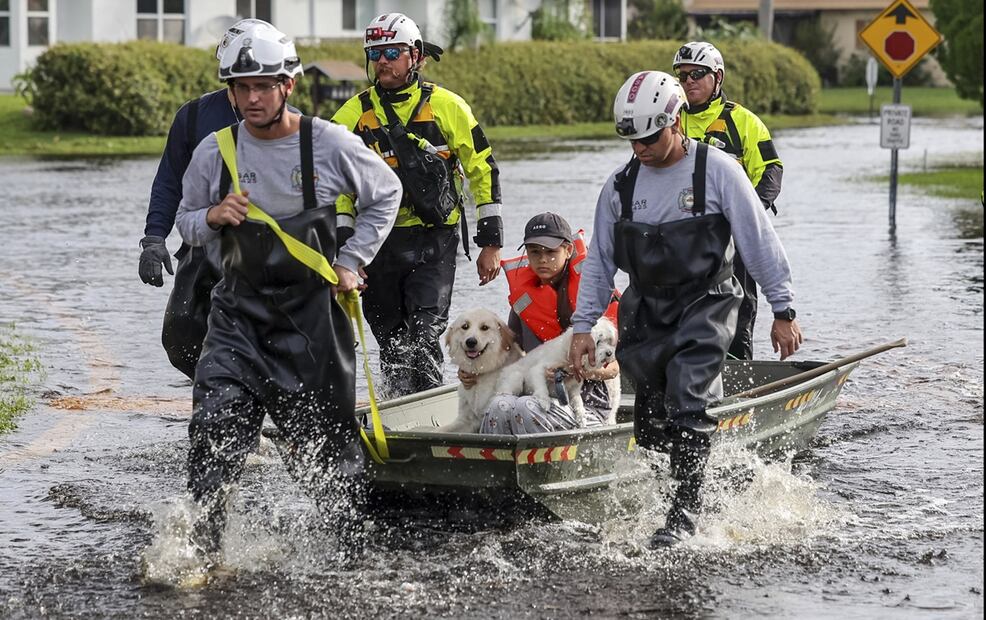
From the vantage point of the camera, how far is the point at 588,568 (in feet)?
23.8

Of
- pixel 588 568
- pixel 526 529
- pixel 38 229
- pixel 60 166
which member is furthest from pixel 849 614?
pixel 60 166

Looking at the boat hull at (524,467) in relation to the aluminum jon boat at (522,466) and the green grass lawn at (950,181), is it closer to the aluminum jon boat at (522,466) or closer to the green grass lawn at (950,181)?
the aluminum jon boat at (522,466)

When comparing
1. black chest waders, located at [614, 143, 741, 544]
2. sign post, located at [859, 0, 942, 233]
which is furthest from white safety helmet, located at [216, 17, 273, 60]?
sign post, located at [859, 0, 942, 233]

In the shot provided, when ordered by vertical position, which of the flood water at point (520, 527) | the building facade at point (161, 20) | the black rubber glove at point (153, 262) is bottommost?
the flood water at point (520, 527)

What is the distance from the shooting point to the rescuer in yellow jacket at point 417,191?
369 inches

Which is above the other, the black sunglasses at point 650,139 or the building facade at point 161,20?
the building facade at point 161,20

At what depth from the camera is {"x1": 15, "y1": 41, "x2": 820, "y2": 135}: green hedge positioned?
3984 centimetres

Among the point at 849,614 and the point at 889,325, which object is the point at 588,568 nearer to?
the point at 849,614

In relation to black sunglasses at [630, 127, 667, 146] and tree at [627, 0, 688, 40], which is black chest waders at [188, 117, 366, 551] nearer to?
black sunglasses at [630, 127, 667, 146]

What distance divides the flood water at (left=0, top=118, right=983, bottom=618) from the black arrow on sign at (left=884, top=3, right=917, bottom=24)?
24.9 feet

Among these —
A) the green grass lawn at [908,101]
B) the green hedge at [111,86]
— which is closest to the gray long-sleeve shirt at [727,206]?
Answer: the green hedge at [111,86]

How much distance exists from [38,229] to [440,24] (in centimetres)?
3498

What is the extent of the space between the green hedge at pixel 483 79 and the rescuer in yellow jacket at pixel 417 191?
30895 mm

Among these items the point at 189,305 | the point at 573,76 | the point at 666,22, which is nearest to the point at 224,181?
the point at 189,305
